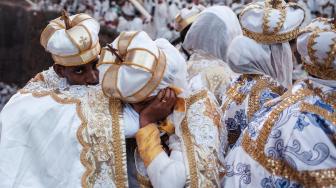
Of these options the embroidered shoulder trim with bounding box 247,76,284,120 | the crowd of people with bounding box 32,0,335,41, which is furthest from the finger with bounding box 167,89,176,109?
the crowd of people with bounding box 32,0,335,41

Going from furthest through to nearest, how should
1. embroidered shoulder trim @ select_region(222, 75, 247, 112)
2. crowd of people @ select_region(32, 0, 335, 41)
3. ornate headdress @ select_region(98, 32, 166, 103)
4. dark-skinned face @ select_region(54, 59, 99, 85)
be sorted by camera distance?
crowd of people @ select_region(32, 0, 335, 41) → embroidered shoulder trim @ select_region(222, 75, 247, 112) → dark-skinned face @ select_region(54, 59, 99, 85) → ornate headdress @ select_region(98, 32, 166, 103)

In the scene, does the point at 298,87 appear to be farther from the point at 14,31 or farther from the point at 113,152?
the point at 14,31

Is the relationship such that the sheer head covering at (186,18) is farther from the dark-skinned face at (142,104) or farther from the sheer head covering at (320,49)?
the sheer head covering at (320,49)

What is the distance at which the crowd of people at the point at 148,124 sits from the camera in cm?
234

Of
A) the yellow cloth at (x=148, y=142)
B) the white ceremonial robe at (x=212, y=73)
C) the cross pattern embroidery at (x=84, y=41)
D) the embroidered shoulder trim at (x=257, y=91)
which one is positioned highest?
the cross pattern embroidery at (x=84, y=41)

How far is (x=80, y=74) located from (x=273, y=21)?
109cm

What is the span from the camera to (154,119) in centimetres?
270

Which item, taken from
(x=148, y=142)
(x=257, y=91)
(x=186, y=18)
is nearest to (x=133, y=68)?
(x=148, y=142)

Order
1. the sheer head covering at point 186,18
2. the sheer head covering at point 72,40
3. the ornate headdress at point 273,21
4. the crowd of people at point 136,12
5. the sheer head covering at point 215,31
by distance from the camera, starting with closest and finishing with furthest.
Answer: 1. the sheer head covering at point 72,40
2. the ornate headdress at point 273,21
3. the sheer head covering at point 215,31
4. the sheer head covering at point 186,18
5. the crowd of people at point 136,12

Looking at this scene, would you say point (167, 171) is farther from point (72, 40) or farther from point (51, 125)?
point (72, 40)

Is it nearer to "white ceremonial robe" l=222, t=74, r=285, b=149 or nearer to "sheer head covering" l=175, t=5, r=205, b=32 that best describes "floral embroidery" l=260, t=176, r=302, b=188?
"white ceremonial robe" l=222, t=74, r=285, b=149

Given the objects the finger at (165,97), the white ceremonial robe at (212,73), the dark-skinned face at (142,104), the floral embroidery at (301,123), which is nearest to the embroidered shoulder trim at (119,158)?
the dark-skinned face at (142,104)

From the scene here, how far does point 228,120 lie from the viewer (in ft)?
11.5

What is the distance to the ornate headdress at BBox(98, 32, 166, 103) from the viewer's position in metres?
2.54
